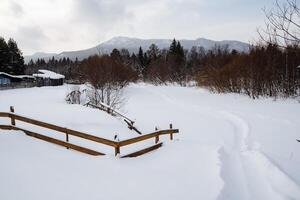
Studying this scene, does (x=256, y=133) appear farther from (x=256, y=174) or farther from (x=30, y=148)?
(x=30, y=148)

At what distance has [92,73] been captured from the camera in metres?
31.5

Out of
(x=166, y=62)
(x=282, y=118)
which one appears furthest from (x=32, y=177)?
(x=166, y=62)

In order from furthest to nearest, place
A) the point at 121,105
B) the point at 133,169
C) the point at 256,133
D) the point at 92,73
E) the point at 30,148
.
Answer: the point at 92,73, the point at 121,105, the point at 256,133, the point at 30,148, the point at 133,169

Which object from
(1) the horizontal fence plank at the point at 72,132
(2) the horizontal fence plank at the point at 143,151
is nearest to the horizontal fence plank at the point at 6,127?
(1) the horizontal fence plank at the point at 72,132

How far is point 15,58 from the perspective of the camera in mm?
64562

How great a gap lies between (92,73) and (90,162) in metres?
24.7

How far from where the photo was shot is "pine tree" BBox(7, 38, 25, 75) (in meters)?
63.0

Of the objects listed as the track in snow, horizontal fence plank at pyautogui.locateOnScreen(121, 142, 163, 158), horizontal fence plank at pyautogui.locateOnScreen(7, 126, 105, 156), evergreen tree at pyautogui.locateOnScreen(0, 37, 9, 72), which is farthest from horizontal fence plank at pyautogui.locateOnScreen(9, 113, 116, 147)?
evergreen tree at pyautogui.locateOnScreen(0, 37, 9, 72)

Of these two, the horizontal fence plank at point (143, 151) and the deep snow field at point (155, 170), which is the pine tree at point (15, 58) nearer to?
the deep snow field at point (155, 170)

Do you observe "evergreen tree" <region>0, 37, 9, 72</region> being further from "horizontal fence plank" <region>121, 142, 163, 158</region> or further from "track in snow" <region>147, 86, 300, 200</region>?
"track in snow" <region>147, 86, 300, 200</region>

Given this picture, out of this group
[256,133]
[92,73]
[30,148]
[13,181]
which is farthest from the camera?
[92,73]

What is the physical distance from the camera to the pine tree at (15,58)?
63.0 meters

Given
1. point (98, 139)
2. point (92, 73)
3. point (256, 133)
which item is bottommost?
point (256, 133)

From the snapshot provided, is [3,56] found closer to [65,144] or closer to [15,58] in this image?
[15,58]
